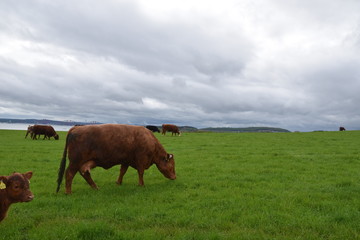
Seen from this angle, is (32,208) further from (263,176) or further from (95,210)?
(263,176)

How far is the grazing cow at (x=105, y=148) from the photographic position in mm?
8914

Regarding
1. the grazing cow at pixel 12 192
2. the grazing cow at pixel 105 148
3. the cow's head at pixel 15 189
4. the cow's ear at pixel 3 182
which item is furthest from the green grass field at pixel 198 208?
the cow's ear at pixel 3 182

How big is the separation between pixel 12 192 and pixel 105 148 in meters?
3.48

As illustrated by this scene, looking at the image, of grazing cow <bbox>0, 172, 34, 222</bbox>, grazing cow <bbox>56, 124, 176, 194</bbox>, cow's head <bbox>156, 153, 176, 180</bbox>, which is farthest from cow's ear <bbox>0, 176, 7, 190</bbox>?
cow's head <bbox>156, 153, 176, 180</bbox>

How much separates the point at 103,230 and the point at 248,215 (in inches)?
135

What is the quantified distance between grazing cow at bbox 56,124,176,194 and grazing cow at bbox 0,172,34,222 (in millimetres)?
2621

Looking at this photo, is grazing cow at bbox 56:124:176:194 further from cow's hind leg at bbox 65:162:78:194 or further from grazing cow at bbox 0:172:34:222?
grazing cow at bbox 0:172:34:222

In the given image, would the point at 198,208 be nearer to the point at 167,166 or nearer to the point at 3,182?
the point at 167,166

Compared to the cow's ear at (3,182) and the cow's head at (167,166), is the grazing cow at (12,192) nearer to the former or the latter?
the cow's ear at (3,182)

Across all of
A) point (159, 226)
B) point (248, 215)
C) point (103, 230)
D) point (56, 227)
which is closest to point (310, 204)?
point (248, 215)

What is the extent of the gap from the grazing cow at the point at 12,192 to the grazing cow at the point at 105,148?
262 centimetres

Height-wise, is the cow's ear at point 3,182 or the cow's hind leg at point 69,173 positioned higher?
the cow's ear at point 3,182

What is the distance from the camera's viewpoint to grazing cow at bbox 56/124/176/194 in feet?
→ 29.2

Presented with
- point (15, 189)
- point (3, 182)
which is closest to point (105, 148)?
point (15, 189)
